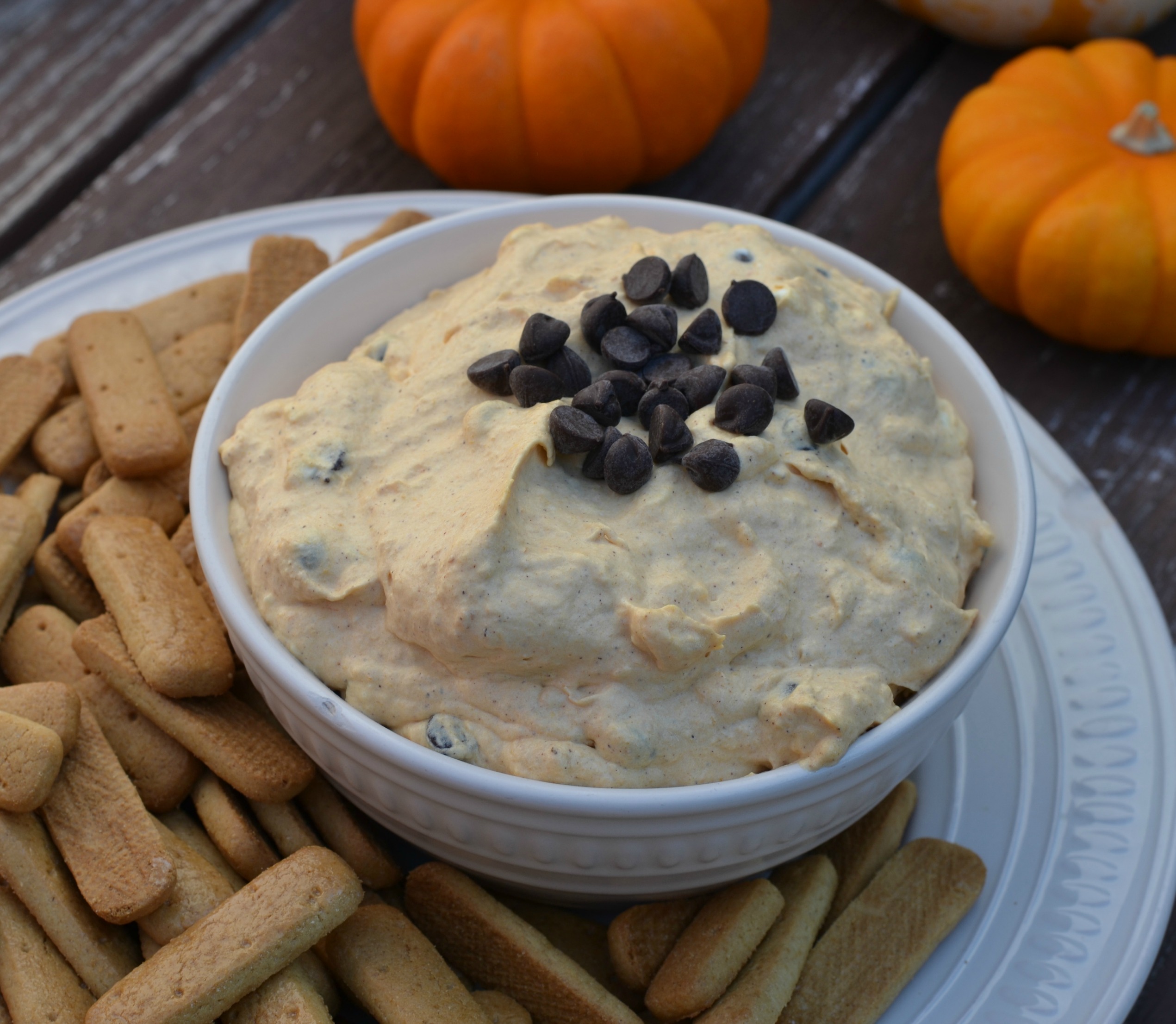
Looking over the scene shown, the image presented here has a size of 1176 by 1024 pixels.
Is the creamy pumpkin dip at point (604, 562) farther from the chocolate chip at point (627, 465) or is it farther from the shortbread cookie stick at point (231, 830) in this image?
the shortbread cookie stick at point (231, 830)

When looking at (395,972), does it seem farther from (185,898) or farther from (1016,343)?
(1016,343)

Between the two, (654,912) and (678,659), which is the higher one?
(678,659)

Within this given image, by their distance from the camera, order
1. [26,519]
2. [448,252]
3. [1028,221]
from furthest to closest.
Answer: [1028,221], [448,252], [26,519]

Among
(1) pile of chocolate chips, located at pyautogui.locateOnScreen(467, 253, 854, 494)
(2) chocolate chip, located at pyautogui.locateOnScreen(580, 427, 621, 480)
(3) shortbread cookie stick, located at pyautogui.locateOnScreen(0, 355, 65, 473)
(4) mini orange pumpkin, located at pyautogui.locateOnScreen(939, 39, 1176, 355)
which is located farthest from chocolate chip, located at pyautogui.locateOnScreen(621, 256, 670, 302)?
(4) mini orange pumpkin, located at pyautogui.locateOnScreen(939, 39, 1176, 355)

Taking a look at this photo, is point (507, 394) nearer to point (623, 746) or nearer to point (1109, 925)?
point (623, 746)

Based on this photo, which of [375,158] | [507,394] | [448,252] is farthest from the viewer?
[375,158]

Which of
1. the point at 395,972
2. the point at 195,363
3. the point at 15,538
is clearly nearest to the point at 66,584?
the point at 15,538

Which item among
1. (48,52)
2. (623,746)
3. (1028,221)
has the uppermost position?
(48,52)

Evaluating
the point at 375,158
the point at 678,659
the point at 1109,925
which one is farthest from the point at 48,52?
the point at 1109,925
